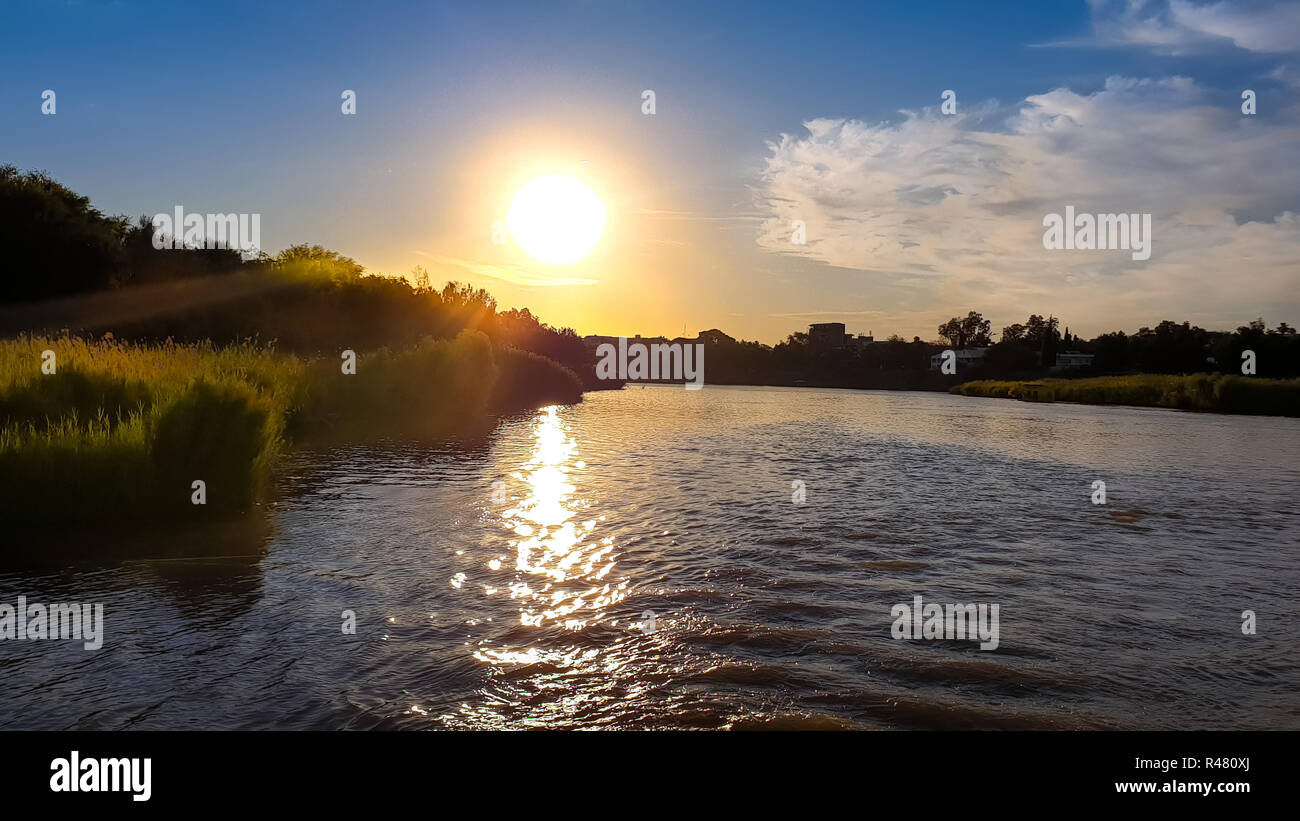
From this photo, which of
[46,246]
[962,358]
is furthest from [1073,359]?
[46,246]

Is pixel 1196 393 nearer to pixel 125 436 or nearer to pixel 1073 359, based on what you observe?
pixel 125 436

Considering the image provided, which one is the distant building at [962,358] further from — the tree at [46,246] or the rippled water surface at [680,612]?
the rippled water surface at [680,612]

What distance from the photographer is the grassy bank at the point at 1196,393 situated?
6238 centimetres

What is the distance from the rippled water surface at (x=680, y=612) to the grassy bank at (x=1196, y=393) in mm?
57305

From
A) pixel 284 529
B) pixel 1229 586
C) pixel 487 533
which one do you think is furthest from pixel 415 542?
pixel 1229 586

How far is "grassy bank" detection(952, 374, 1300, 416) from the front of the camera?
62.4 meters

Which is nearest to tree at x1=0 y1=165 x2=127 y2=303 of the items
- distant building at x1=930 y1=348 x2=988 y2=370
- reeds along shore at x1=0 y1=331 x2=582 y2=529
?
reeds along shore at x1=0 y1=331 x2=582 y2=529

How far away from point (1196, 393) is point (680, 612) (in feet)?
247

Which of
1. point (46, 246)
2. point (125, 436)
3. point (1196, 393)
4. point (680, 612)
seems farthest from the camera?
point (1196, 393)

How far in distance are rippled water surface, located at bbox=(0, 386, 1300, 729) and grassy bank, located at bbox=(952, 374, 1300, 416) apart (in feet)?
188

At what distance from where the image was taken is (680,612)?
28.8 feet

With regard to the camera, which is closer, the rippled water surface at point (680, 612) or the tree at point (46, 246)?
the rippled water surface at point (680, 612)

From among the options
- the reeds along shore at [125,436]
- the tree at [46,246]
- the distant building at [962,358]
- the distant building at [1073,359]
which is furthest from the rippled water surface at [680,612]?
the distant building at [962,358]

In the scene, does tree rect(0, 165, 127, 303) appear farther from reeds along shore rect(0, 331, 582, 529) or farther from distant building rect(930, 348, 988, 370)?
distant building rect(930, 348, 988, 370)
